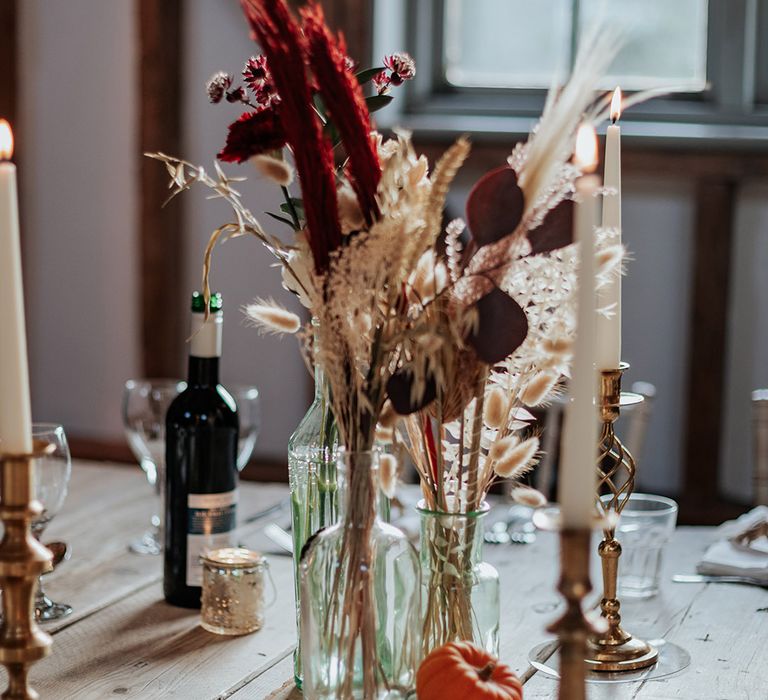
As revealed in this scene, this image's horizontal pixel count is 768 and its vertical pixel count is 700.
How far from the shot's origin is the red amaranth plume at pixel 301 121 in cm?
77

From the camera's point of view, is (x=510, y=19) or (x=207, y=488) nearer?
(x=207, y=488)

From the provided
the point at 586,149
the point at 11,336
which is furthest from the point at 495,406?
the point at 11,336

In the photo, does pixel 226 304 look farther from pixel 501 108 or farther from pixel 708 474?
pixel 708 474

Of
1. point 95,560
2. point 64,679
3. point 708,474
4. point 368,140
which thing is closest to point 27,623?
point 64,679

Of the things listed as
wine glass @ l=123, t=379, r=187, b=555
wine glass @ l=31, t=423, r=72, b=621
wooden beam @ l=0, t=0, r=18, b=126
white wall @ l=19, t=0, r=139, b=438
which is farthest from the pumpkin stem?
wooden beam @ l=0, t=0, r=18, b=126

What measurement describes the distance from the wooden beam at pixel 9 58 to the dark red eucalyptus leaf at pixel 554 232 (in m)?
2.93

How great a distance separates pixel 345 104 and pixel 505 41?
8.39ft

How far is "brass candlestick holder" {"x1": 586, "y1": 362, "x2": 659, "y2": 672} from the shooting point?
1.02 metres

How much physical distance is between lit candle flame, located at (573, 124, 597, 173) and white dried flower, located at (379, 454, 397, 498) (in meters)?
0.27

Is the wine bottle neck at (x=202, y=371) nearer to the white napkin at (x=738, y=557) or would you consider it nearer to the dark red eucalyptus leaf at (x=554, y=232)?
the dark red eucalyptus leaf at (x=554, y=232)

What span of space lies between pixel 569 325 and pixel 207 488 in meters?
0.49

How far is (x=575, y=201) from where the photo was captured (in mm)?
867

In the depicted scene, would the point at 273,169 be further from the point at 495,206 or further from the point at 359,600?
the point at 359,600

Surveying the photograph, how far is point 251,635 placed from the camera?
1.14 metres
